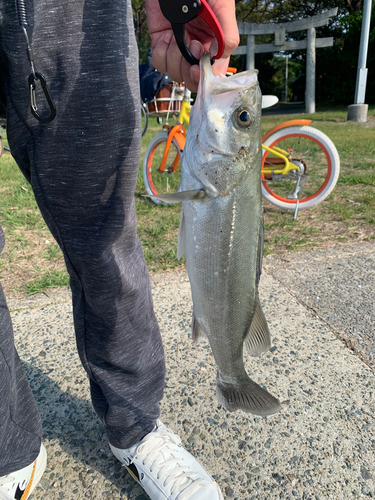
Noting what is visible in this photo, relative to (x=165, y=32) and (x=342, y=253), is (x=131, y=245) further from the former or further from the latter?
(x=342, y=253)

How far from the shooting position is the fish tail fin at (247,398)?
1.32 meters

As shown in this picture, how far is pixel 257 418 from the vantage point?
72.8 inches

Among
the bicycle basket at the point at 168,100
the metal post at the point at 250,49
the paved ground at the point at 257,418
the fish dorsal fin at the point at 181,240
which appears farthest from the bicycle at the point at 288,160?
the metal post at the point at 250,49

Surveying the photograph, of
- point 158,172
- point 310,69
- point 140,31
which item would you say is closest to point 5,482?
point 158,172

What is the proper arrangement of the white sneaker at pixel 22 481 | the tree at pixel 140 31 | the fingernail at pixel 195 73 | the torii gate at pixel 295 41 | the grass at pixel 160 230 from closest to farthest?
the fingernail at pixel 195 73 < the white sneaker at pixel 22 481 < the grass at pixel 160 230 < the torii gate at pixel 295 41 < the tree at pixel 140 31

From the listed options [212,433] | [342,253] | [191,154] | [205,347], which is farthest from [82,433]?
[342,253]

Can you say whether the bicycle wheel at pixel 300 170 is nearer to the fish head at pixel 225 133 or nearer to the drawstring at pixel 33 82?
the fish head at pixel 225 133

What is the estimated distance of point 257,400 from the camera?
52.3 inches

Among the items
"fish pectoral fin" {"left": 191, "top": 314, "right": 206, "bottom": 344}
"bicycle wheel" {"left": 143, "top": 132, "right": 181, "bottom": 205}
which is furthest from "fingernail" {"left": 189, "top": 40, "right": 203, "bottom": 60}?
"bicycle wheel" {"left": 143, "top": 132, "right": 181, "bottom": 205}

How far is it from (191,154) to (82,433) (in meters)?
1.42

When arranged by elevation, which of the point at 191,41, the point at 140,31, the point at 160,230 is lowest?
the point at 160,230

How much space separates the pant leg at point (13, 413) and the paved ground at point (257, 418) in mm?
231

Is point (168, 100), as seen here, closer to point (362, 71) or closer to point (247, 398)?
point (247, 398)

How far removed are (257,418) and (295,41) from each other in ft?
65.8
